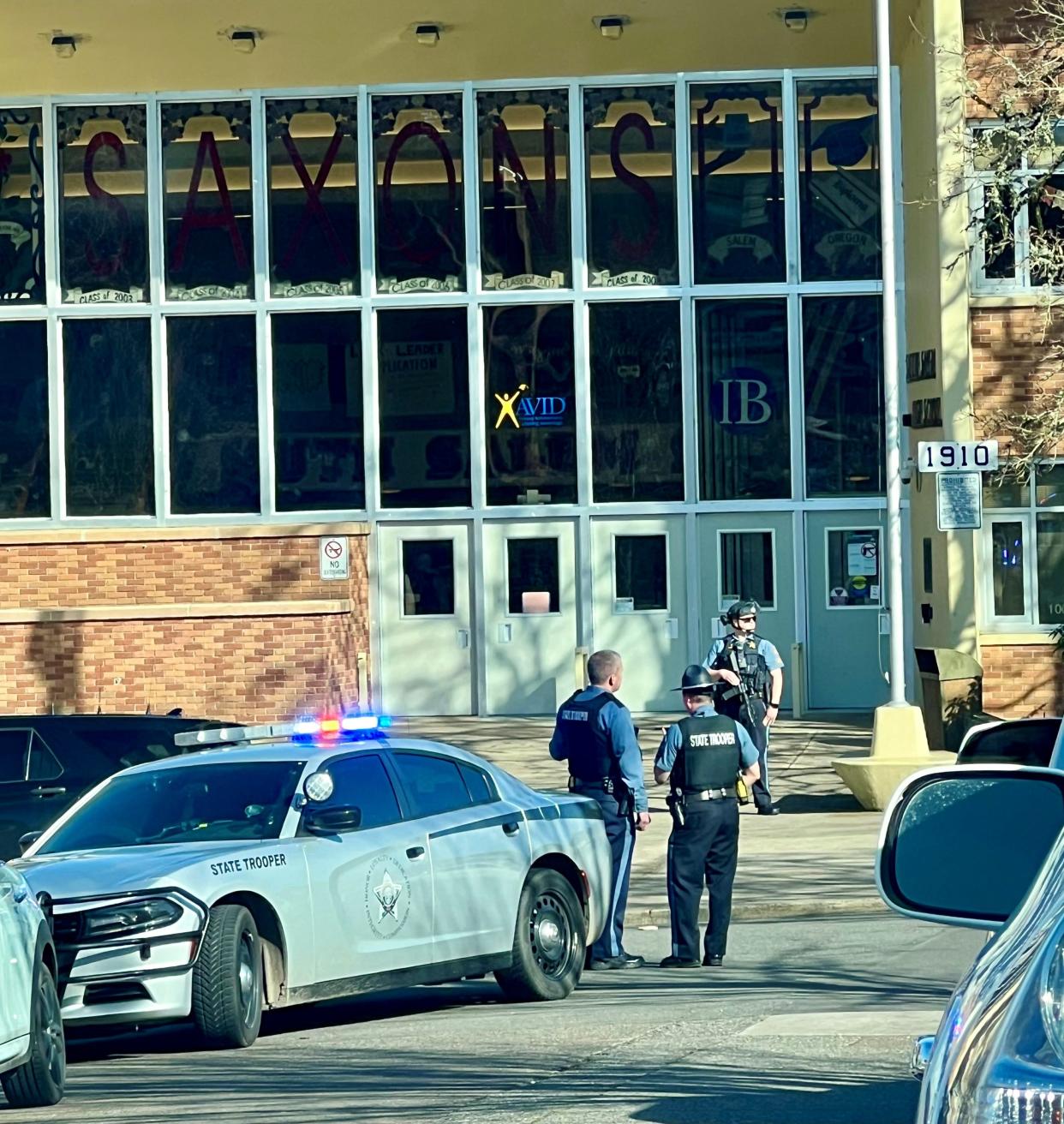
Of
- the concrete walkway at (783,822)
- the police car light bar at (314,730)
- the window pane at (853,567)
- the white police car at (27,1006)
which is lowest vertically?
the concrete walkway at (783,822)

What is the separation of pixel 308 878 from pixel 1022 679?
13.5 metres

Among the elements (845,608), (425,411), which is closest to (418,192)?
(425,411)

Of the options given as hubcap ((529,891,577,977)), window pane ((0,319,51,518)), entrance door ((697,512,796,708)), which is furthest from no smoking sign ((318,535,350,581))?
hubcap ((529,891,577,977))

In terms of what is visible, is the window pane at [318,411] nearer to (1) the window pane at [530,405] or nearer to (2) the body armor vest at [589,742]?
(1) the window pane at [530,405]

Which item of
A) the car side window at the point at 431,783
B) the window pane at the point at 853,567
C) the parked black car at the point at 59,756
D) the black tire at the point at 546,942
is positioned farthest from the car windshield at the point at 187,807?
the window pane at the point at 853,567

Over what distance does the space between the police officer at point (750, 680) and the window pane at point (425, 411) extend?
7.90 metres

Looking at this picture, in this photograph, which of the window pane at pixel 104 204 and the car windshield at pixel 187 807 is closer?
the car windshield at pixel 187 807

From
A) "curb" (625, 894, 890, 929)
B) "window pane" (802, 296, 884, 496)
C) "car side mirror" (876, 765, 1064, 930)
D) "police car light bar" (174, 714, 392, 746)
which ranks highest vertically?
"window pane" (802, 296, 884, 496)

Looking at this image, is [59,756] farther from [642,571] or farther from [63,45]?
[63,45]

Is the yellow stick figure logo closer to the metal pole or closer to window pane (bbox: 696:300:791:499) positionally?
window pane (bbox: 696:300:791:499)

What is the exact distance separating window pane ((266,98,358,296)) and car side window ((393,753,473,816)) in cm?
1532

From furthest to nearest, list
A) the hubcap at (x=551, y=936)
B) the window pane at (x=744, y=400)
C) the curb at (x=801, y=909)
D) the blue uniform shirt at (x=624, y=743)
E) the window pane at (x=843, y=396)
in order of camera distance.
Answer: the window pane at (x=744, y=400) → the window pane at (x=843, y=396) → the curb at (x=801, y=909) → the blue uniform shirt at (x=624, y=743) → the hubcap at (x=551, y=936)

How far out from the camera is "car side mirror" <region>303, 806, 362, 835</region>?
9.98 metres

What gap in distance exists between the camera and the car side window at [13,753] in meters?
13.7
